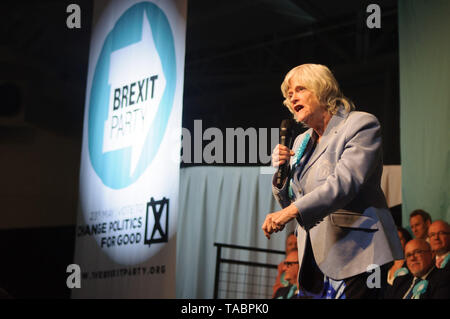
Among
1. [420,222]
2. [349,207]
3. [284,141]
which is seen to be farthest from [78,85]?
[349,207]

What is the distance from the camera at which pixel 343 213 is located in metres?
1.76

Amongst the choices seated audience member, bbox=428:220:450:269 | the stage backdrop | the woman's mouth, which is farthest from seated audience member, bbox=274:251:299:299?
the woman's mouth

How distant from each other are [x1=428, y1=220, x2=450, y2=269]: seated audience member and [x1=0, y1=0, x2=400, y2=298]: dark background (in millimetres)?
2747

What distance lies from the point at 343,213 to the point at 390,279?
9.45ft

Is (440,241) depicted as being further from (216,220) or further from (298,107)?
(216,220)

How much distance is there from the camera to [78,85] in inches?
340

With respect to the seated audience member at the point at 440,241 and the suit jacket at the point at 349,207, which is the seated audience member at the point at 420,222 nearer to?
the seated audience member at the point at 440,241

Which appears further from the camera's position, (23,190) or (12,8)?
(23,190)

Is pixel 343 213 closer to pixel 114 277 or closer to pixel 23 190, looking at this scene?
pixel 114 277

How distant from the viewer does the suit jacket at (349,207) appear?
1.70 metres

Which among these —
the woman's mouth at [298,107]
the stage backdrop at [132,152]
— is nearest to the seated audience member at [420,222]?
the stage backdrop at [132,152]

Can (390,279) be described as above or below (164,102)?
below

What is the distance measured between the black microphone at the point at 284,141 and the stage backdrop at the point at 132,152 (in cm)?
139
